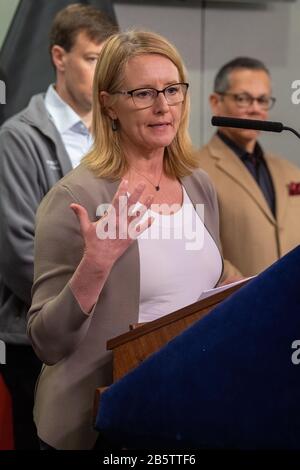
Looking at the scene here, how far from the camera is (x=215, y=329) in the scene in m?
1.26

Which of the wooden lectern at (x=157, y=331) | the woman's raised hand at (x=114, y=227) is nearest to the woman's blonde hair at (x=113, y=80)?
the woman's raised hand at (x=114, y=227)

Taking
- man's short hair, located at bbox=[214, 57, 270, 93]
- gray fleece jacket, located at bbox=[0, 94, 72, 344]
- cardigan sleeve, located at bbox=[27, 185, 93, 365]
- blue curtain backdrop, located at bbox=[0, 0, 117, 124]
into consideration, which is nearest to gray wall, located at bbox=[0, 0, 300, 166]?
man's short hair, located at bbox=[214, 57, 270, 93]

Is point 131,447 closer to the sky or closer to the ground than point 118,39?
closer to the ground

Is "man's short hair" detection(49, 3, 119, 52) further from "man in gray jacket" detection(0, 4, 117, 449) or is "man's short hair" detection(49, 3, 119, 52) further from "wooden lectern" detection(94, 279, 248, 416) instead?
"wooden lectern" detection(94, 279, 248, 416)

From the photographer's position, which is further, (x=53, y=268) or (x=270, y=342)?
(x=53, y=268)

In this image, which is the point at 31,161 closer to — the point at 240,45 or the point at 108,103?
the point at 108,103

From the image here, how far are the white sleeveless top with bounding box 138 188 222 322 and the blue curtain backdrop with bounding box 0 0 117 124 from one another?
1479mm

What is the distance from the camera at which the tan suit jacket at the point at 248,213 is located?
9.37 ft

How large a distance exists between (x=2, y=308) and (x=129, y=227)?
3.39 ft

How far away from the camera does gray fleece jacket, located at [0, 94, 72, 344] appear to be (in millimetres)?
2338

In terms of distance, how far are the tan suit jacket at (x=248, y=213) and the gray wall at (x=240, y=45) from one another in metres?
0.63

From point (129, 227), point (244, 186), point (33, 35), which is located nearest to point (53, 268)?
point (129, 227)

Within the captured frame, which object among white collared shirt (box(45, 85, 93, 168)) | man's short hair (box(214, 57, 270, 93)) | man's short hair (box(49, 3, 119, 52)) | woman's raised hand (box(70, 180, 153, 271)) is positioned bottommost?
woman's raised hand (box(70, 180, 153, 271))

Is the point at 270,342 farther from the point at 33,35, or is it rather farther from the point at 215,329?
the point at 33,35
